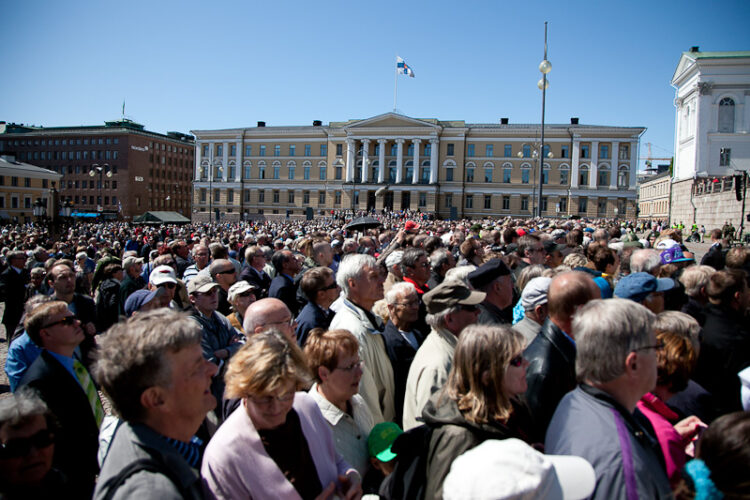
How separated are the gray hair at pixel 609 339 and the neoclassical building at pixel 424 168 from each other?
6491 centimetres

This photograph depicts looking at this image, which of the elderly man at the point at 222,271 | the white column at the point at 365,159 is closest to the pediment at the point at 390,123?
the white column at the point at 365,159

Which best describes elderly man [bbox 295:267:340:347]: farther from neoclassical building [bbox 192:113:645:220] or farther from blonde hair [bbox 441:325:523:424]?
neoclassical building [bbox 192:113:645:220]

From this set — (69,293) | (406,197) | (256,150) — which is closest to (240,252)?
(69,293)

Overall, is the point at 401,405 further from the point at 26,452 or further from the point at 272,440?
the point at 26,452

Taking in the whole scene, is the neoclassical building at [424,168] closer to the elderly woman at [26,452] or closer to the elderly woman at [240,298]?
the elderly woman at [240,298]

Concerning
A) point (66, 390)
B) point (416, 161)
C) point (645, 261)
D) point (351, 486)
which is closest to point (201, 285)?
point (66, 390)

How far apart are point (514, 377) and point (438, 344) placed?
965 millimetres

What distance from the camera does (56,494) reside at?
226 centimetres

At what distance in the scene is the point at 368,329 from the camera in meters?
3.85

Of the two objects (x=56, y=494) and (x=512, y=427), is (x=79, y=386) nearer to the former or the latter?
(x=56, y=494)

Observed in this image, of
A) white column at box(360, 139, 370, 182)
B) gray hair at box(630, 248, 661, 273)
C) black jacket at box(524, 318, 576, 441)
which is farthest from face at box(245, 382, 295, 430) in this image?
white column at box(360, 139, 370, 182)

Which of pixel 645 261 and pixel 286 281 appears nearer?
pixel 645 261

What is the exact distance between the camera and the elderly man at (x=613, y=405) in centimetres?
193

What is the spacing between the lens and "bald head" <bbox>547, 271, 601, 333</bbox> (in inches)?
127
